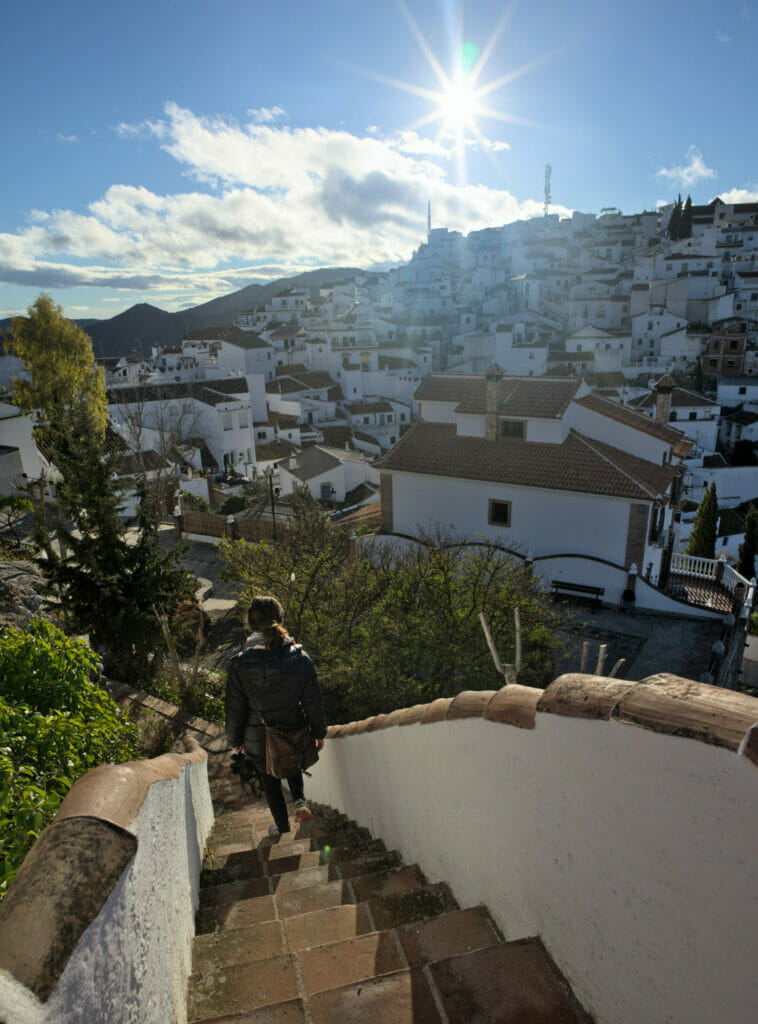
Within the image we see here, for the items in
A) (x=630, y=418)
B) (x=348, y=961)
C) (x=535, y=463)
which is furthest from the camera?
(x=630, y=418)

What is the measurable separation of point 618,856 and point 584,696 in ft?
1.91

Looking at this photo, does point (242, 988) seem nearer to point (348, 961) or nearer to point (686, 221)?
point (348, 961)

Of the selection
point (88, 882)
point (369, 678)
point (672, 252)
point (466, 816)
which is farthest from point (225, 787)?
point (672, 252)

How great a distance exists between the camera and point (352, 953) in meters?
3.08

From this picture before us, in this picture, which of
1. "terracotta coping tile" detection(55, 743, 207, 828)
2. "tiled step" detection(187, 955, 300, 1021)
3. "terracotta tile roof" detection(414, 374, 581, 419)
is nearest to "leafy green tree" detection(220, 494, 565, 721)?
"tiled step" detection(187, 955, 300, 1021)

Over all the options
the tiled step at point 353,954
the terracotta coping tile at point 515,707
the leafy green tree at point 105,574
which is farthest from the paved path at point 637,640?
the terracotta coping tile at point 515,707

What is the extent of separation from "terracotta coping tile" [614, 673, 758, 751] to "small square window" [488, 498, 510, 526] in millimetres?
17476

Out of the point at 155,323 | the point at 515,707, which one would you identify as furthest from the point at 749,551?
the point at 155,323

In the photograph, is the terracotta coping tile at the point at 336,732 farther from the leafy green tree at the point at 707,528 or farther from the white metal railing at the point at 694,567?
the leafy green tree at the point at 707,528

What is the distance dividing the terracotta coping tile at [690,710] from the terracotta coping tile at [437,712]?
5.33ft

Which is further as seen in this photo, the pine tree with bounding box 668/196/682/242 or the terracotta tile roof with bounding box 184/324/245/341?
the pine tree with bounding box 668/196/682/242

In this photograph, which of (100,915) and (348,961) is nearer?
(100,915)

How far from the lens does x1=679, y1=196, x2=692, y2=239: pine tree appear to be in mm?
82000

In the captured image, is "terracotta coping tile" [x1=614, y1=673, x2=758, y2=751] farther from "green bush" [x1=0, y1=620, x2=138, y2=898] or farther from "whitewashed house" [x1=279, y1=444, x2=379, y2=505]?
"whitewashed house" [x1=279, y1=444, x2=379, y2=505]
